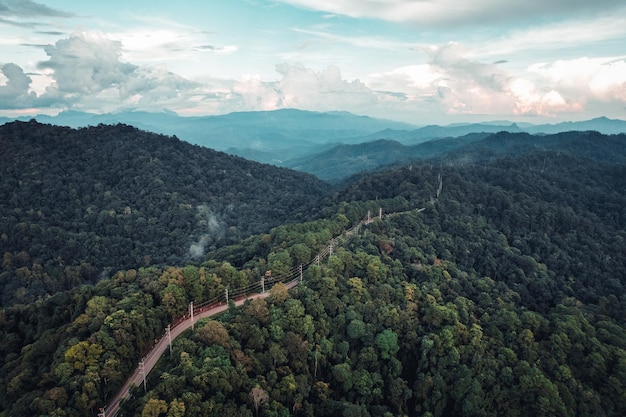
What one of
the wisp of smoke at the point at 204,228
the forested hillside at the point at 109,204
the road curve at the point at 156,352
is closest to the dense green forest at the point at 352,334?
the road curve at the point at 156,352

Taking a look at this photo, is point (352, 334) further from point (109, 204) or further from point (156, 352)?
point (109, 204)

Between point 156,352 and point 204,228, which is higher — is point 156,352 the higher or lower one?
the higher one

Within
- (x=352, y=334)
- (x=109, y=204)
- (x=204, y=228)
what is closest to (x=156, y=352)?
(x=352, y=334)

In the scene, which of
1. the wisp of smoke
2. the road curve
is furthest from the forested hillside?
the road curve

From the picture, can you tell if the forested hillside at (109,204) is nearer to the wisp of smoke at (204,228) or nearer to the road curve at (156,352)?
the wisp of smoke at (204,228)

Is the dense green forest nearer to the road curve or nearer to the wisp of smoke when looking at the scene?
the road curve

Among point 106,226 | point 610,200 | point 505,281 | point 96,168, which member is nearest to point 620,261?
point 505,281
